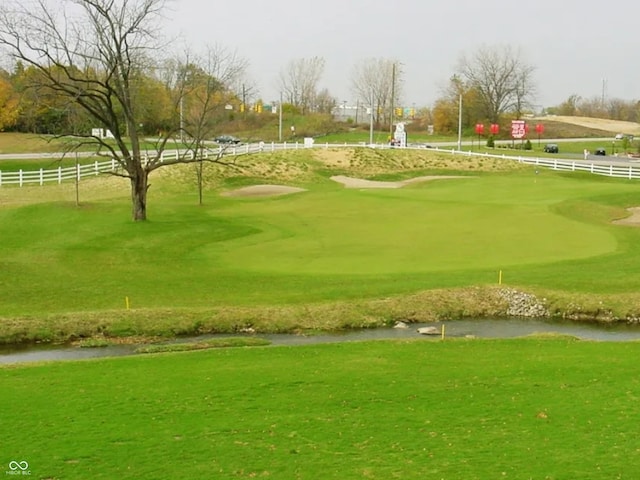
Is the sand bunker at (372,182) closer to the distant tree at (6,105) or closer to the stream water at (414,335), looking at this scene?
the stream water at (414,335)

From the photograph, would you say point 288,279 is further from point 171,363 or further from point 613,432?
point 613,432

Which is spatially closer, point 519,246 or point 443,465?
point 443,465

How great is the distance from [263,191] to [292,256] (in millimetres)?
25668

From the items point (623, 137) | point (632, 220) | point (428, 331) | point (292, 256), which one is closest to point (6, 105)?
point (292, 256)

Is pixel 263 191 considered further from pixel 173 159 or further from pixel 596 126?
pixel 596 126

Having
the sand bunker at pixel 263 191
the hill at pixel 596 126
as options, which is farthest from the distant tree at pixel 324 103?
the sand bunker at pixel 263 191

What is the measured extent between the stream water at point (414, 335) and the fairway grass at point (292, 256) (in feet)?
2.36

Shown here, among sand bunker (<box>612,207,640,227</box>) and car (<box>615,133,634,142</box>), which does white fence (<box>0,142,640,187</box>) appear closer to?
sand bunker (<box>612,207,640,227</box>)

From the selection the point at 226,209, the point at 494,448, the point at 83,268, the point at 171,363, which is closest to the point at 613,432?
the point at 494,448

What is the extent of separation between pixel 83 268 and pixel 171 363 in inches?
559

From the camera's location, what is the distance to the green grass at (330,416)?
11.1 meters

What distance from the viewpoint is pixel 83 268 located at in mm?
30578

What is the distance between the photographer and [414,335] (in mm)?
23656

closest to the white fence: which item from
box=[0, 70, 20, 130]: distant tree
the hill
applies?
box=[0, 70, 20, 130]: distant tree
